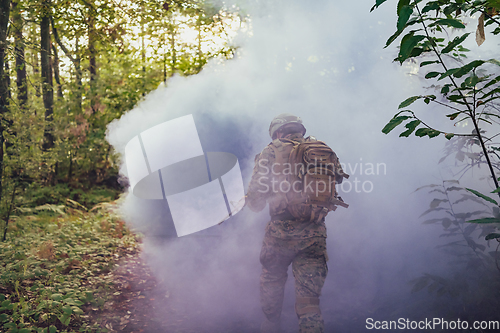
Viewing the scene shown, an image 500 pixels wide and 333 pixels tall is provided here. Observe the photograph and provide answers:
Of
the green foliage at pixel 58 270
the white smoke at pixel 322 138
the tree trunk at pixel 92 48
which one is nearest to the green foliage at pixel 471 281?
the white smoke at pixel 322 138

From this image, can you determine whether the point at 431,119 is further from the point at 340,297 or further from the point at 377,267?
the point at 340,297

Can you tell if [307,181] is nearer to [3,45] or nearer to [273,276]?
[273,276]

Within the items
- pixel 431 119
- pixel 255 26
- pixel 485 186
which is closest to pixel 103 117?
pixel 255 26

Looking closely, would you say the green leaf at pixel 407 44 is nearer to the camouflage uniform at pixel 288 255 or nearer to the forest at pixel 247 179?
the forest at pixel 247 179

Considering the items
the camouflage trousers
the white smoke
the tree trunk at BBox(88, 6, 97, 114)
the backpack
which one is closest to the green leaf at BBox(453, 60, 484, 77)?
the backpack

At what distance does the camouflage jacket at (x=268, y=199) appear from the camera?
10.2 ft

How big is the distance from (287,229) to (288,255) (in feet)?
0.80

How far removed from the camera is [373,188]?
483 cm

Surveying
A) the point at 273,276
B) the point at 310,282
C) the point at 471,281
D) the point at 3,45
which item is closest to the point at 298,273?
the point at 310,282

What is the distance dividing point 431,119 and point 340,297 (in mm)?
2762

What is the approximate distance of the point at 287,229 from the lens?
3125mm

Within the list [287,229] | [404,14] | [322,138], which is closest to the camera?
[404,14]

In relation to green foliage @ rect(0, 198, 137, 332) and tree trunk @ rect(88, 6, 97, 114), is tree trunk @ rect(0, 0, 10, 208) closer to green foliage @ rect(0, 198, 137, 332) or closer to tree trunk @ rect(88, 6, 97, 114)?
green foliage @ rect(0, 198, 137, 332)

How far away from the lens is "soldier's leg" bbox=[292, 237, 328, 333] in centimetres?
285
